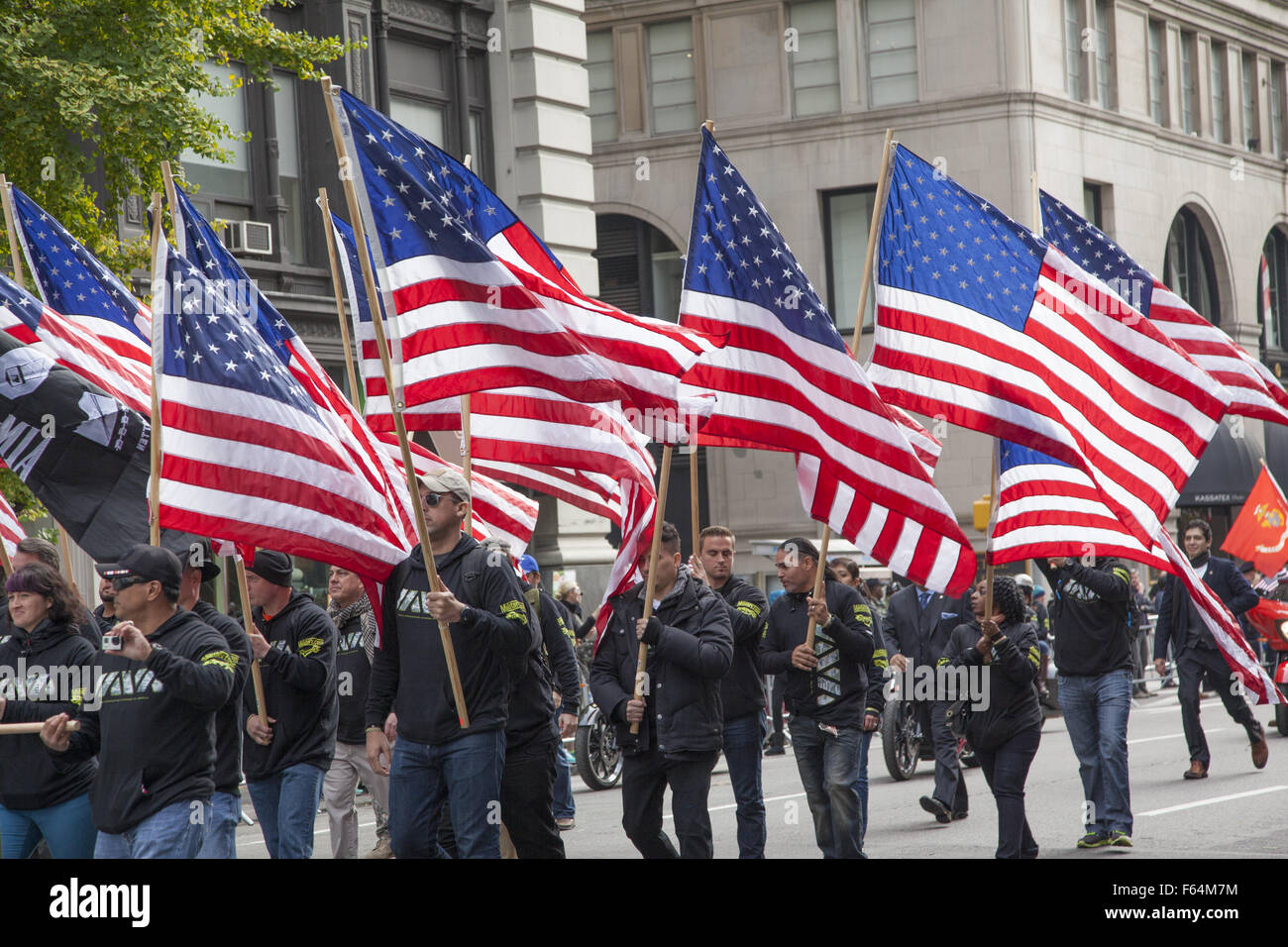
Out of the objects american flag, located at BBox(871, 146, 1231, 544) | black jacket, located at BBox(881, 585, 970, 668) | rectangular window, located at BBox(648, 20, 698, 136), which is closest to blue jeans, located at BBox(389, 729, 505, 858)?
american flag, located at BBox(871, 146, 1231, 544)

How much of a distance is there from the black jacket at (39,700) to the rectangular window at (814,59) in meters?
30.1

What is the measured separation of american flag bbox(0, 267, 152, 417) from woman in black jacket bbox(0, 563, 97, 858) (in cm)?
176

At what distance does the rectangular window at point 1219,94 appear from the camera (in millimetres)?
42375

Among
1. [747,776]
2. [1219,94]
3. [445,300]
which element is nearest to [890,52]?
[1219,94]

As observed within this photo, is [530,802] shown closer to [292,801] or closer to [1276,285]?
[292,801]

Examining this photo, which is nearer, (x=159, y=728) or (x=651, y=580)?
(x=159, y=728)

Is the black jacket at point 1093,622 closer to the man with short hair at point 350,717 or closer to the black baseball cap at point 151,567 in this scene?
the man with short hair at point 350,717

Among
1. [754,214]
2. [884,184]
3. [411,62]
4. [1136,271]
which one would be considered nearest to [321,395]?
[754,214]

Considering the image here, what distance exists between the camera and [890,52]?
35.8 meters

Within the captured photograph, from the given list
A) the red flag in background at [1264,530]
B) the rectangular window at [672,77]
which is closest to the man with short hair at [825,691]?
the red flag in background at [1264,530]

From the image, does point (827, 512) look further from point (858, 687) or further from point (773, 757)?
point (773, 757)

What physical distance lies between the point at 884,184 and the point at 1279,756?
9.15 metres

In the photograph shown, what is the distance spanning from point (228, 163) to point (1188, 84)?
2788cm

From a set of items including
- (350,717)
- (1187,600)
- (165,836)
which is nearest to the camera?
(165,836)
